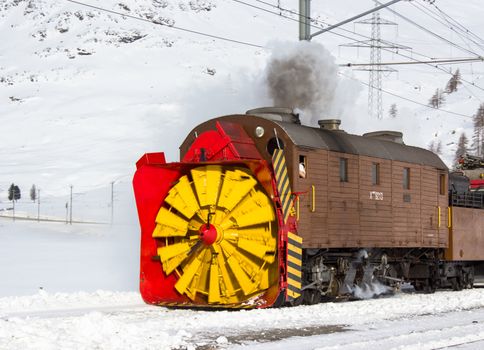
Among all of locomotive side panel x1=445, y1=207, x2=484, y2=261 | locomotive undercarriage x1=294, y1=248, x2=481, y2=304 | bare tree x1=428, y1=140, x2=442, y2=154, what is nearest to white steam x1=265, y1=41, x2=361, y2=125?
locomotive side panel x1=445, y1=207, x2=484, y2=261

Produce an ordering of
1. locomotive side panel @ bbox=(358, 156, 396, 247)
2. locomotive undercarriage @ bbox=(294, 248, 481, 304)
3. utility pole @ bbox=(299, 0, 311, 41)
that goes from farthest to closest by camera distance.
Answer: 1. utility pole @ bbox=(299, 0, 311, 41)
2. locomotive side panel @ bbox=(358, 156, 396, 247)
3. locomotive undercarriage @ bbox=(294, 248, 481, 304)

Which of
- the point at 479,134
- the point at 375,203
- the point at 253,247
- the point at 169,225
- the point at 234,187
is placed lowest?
the point at 253,247

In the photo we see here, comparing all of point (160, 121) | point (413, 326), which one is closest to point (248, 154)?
point (413, 326)

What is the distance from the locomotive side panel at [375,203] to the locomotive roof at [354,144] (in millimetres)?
276

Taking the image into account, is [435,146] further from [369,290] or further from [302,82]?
[369,290]

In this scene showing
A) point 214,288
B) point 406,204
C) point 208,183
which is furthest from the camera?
point 406,204

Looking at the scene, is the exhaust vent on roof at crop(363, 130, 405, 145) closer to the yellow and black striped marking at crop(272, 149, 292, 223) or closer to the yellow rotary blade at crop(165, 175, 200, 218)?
the yellow and black striped marking at crop(272, 149, 292, 223)

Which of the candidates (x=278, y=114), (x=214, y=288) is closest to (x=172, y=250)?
(x=214, y=288)

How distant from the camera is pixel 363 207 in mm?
18234

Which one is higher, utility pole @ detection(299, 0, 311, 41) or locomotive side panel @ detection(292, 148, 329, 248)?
utility pole @ detection(299, 0, 311, 41)

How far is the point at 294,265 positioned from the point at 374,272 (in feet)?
13.7

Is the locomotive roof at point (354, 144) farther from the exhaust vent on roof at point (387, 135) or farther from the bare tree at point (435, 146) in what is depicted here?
the bare tree at point (435, 146)

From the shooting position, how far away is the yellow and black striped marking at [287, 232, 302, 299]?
15594 mm

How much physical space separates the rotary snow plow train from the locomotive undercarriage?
0.13ft
